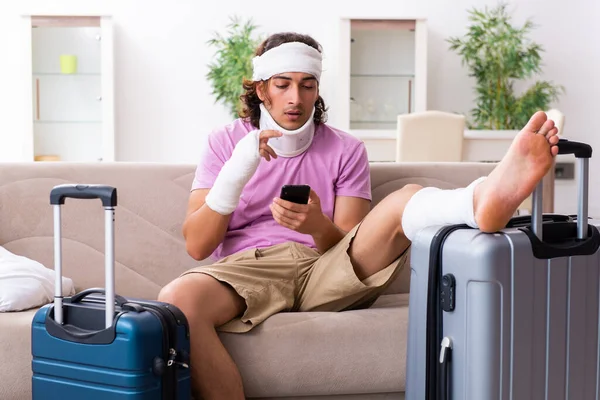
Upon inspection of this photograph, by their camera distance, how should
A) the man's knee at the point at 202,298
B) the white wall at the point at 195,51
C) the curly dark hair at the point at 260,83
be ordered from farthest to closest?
the white wall at the point at 195,51 < the curly dark hair at the point at 260,83 < the man's knee at the point at 202,298

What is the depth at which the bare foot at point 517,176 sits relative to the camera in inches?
57.2

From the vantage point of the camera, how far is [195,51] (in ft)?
19.9

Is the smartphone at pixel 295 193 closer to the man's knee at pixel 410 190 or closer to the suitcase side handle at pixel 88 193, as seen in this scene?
the man's knee at pixel 410 190

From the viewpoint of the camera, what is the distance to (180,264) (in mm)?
2223

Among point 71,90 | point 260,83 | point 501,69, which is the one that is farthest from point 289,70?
point 71,90

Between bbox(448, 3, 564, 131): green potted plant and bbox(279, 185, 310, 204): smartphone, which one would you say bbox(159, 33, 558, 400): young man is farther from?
bbox(448, 3, 564, 131): green potted plant

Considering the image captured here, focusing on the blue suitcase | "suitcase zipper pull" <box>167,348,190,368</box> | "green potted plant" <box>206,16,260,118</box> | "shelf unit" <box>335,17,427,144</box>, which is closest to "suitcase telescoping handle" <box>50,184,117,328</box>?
the blue suitcase

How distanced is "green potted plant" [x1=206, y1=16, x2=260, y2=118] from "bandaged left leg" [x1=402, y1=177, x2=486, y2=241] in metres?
3.91

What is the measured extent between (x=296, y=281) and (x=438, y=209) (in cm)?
47

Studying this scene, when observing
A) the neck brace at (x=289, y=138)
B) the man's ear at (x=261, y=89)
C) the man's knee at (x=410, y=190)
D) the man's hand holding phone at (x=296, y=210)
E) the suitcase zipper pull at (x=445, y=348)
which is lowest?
the suitcase zipper pull at (x=445, y=348)

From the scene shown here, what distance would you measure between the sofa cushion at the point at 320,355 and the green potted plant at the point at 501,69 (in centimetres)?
424

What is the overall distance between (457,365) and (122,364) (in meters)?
0.60

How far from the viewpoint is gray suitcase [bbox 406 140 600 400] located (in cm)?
141

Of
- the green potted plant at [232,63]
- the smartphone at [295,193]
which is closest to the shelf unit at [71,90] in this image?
the green potted plant at [232,63]
